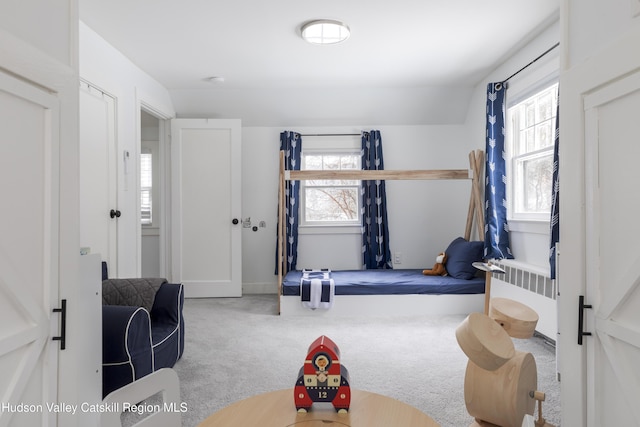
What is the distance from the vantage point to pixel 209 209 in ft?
14.8

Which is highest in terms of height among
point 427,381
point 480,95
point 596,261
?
point 480,95

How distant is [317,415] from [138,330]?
1.29m

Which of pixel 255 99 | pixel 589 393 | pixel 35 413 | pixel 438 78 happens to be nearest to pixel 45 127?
pixel 35 413

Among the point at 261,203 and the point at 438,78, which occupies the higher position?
A: the point at 438,78

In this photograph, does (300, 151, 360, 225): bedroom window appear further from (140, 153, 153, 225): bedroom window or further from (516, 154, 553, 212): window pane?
(140, 153, 153, 225): bedroom window

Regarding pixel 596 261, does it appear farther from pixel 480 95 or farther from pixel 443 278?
pixel 480 95

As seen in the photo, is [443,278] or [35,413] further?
[443,278]

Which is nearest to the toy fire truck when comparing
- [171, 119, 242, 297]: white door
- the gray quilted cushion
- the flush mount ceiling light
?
the gray quilted cushion

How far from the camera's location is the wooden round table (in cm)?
105

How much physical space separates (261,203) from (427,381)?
3080mm

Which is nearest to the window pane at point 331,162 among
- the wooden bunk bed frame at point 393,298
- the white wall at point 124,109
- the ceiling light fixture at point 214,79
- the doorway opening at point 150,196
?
the wooden bunk bed frame at point 393,298

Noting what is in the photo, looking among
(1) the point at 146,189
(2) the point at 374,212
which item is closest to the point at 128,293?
(2) the point at 374,212

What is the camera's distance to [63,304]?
3.74 ft

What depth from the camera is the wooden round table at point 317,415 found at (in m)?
1.05
